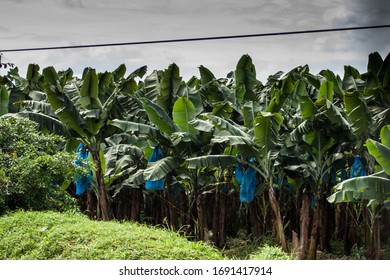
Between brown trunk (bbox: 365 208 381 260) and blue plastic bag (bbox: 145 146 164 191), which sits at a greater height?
blue plastic bag (bbox: 145 146 164 191)

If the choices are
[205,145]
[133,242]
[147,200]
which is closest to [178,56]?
[205,145]

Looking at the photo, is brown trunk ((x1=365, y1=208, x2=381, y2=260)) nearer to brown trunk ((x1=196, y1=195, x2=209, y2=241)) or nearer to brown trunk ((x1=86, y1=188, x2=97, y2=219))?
brown trunk ((x1=196, y1=195, x2=209, y2=241))

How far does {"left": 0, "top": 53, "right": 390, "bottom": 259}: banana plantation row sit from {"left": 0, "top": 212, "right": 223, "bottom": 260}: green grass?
110cm

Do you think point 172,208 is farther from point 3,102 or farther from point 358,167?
point 3,102

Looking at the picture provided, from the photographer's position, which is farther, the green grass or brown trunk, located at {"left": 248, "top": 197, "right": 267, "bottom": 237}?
brown trunk, located at {"left": 248, "top": 197, "right": 267, "bottom": 237}

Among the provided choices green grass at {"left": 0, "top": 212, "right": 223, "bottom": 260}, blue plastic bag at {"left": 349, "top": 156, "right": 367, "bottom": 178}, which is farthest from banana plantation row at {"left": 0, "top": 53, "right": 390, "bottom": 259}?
green grass at {"left": 0, "top": 212, "right": 223, "bottom": 260}

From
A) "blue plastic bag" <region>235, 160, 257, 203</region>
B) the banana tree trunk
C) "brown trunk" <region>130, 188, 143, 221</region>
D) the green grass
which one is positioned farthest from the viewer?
"brown trunk" <region>130, 188, 143, 221</region>

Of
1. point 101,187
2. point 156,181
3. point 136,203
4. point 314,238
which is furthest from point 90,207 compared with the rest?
point 314,238

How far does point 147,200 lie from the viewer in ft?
26.8

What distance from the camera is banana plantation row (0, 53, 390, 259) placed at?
5676 millimetres

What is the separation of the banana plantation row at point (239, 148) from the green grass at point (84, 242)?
1.10 meters

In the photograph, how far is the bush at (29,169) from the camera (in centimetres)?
586

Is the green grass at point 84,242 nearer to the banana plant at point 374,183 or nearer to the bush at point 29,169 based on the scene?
the bush at point 29,169
